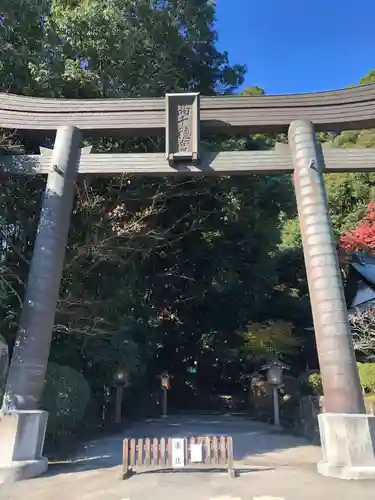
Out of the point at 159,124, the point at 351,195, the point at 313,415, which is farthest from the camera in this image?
the point at 351,195

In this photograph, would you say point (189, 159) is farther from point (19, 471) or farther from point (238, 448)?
point (238, 448)

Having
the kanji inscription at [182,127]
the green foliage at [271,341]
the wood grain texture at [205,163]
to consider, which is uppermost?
the kanji inscription at [182,127]

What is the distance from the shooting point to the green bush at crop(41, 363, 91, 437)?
356 inches

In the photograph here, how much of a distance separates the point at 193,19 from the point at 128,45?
99.0 inches

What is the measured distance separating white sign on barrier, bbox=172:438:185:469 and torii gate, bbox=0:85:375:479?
92.0 inches

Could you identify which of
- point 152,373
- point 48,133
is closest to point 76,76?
point 48,133

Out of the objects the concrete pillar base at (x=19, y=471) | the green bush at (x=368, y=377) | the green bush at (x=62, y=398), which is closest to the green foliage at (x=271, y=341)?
the green bush at (x=368, y=377)

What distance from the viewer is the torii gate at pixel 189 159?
762 cm

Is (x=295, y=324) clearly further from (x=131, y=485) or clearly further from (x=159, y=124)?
(x=131, y=485)

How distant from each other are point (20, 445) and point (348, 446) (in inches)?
204

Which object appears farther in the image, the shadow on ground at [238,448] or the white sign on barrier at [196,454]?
the shadow on ground at [238,448]

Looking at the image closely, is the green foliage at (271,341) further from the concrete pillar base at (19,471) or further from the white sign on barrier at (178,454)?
the concrete pillar base at (19,471)

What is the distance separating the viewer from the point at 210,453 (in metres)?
6.81

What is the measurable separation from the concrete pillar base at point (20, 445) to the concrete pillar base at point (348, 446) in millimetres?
4629
